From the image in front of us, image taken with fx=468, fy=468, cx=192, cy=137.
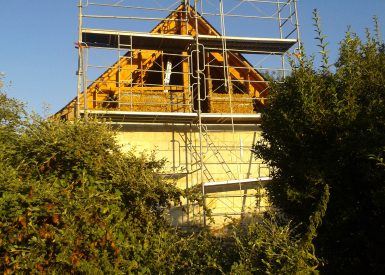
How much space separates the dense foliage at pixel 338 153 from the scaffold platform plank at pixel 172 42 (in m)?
7.20

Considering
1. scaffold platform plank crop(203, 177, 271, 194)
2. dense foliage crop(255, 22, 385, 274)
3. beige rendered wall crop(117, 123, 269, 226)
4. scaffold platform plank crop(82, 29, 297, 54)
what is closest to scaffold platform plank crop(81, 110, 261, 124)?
beige rendered wall crop(117, 123, 269, 226)

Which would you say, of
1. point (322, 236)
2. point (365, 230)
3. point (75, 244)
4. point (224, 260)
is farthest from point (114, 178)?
point (365, 230)

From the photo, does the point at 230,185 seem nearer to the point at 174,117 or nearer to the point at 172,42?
the point at 174,117

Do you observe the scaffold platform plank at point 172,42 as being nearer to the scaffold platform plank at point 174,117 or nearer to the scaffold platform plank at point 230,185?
the scaffold platform plank at point 174,117

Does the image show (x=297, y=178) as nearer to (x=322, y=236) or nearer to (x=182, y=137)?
(x=322, y=236)

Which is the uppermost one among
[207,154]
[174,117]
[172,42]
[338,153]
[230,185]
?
[172,42]

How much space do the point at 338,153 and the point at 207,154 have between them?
752 cm

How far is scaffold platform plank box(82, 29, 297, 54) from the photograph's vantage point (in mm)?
13469

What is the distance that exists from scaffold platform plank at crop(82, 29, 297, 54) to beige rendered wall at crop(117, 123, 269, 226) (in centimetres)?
253

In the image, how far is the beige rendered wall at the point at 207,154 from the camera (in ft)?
43.4

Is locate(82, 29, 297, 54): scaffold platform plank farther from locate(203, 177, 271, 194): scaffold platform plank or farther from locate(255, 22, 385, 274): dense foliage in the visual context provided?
locate(255, 22, 385, 274): dense foliage

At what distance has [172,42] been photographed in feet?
46.4

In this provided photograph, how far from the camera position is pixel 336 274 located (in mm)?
6070

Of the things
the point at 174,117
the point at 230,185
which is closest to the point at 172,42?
the point at 174,117
